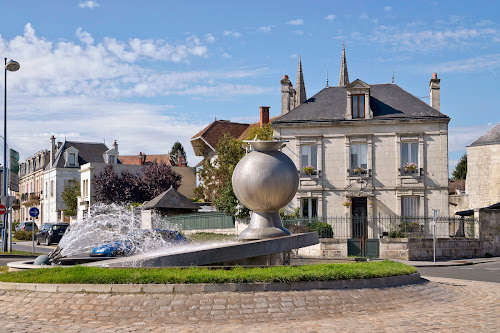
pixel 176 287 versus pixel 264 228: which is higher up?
pixel 264 228

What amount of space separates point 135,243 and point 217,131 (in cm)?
4776

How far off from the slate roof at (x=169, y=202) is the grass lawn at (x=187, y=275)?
26069 mm

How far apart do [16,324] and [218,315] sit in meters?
3.36

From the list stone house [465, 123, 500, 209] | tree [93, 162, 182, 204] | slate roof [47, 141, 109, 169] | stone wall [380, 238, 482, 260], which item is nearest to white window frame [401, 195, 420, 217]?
stone wall [380, 238, 482, 260]

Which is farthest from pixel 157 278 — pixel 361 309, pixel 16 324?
pixel 361 309

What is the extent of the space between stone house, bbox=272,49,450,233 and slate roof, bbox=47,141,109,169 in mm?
38657

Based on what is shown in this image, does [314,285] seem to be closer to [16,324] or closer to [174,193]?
[16,324]

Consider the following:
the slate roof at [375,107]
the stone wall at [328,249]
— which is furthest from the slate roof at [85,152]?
the stone wall at [328,249]

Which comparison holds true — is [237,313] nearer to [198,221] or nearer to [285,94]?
[198,221]

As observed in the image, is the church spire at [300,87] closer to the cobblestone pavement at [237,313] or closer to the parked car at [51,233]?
the parked car at [51,233]

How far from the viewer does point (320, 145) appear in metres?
38.7

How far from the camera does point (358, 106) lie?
38.8 meters

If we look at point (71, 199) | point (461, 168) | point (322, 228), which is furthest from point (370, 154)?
point (461, 168)

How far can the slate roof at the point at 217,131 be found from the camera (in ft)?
216
